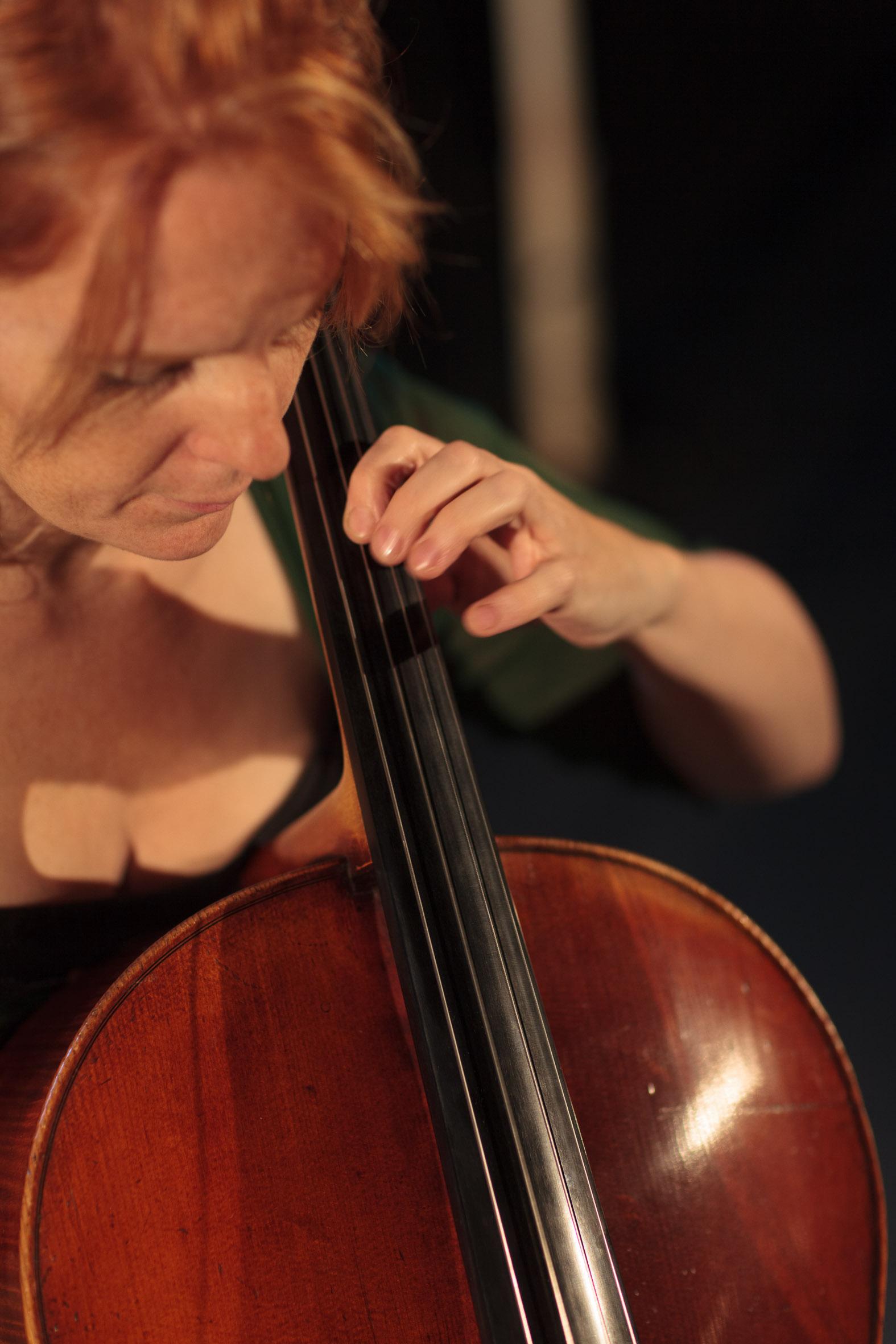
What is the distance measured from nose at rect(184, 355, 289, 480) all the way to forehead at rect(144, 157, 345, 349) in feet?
0.06

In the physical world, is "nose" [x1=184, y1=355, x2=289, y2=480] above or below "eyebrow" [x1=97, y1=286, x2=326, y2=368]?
below

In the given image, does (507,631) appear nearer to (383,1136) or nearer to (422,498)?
(422,498)

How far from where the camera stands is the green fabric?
714mm

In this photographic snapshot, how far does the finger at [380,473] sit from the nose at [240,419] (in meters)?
0.10

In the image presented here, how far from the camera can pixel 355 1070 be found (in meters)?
0.48

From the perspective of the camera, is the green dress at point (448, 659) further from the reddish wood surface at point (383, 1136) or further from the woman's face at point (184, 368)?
the woman's face at point (184, 368)

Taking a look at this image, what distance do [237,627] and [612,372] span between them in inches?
33.9

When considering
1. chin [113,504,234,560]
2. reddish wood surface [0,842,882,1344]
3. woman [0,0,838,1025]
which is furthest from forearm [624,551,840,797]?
chin [113,504,234,560]

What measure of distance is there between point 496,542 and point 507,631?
0.45ft

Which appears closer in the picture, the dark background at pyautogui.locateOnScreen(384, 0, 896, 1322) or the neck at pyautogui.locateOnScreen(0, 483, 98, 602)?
the neck at pyautogui.locateOnScreen(0, 483, 98, 602)

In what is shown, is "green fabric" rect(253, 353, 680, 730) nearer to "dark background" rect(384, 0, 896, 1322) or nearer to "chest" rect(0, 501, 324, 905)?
"chest" rect(0, 501, 324, 905)

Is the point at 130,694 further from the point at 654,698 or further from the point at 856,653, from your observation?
the point at 856,653

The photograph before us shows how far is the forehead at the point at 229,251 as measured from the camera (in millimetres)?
335


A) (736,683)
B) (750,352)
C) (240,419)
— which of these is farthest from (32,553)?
(750,352)
